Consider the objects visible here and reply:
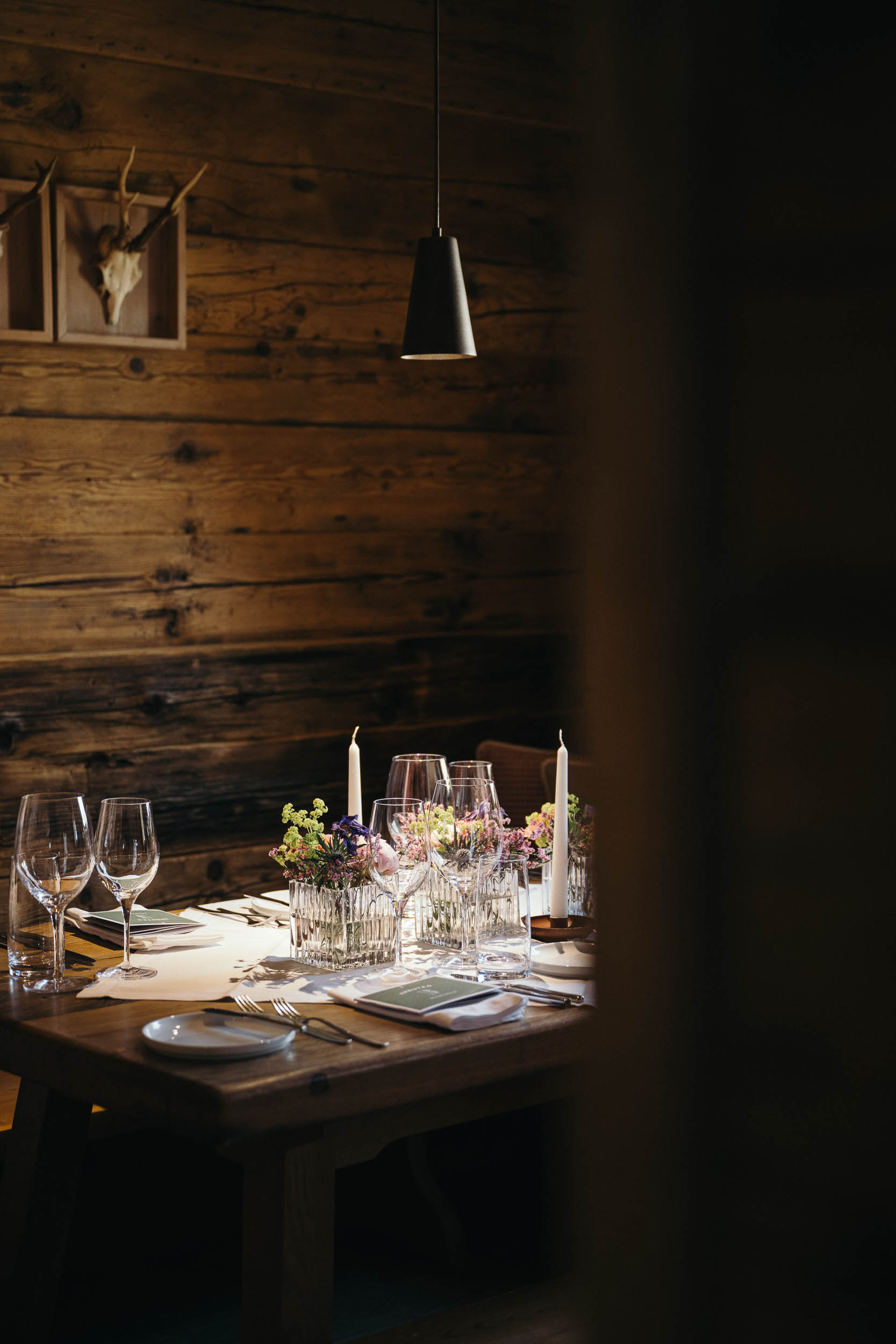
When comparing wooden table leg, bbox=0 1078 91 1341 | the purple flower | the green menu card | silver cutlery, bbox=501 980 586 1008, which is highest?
the purple flower

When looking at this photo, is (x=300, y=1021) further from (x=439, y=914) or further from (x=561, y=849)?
(x=561, y=849)

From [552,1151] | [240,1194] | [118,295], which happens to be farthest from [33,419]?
[552,1151]

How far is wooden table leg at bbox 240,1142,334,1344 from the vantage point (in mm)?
1480

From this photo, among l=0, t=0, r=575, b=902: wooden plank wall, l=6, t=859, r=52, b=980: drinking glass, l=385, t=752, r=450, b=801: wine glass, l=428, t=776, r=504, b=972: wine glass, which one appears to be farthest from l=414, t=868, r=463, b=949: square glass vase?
l=0, t=0, r=575, b=902: wooden plank wall

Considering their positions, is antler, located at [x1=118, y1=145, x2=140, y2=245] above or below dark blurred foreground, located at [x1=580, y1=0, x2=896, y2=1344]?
above

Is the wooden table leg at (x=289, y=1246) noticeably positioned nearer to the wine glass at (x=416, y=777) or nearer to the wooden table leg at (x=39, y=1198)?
the wooden table leg at (x=39, y=1198)

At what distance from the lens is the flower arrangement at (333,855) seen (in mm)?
1794

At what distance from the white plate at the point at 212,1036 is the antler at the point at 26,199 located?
6.67 feet

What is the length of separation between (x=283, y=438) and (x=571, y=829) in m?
1.72

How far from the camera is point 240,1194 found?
2.56 meters

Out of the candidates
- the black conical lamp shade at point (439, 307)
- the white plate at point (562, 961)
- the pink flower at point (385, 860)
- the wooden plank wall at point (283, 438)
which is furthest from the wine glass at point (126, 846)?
the wooden plank wall at point (283, 438)

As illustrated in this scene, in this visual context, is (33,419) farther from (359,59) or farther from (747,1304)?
(747,1304)

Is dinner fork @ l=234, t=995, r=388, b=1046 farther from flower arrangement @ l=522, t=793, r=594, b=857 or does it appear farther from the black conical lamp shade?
the black conical lamp shade

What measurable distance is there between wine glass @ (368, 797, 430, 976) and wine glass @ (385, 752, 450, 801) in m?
0.12
